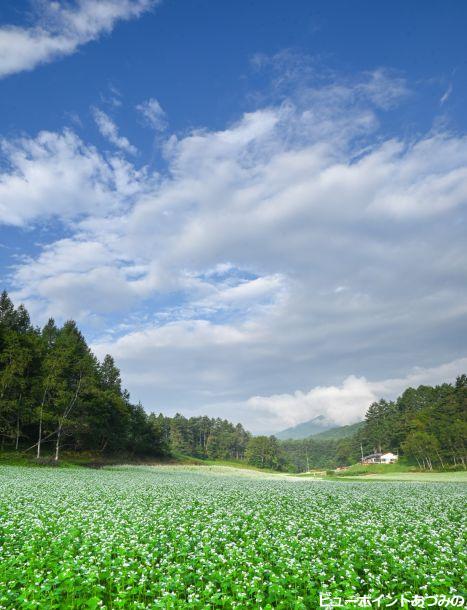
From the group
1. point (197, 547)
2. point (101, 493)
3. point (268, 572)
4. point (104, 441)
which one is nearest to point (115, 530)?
point (197, 547)

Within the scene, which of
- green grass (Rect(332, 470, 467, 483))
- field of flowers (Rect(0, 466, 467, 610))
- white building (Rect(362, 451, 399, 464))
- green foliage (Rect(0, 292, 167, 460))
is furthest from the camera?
white building (Rect(362, 451, 399, 464))

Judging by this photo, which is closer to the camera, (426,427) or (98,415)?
(98,415)

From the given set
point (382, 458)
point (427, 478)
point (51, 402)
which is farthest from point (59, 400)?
point (382, 458)

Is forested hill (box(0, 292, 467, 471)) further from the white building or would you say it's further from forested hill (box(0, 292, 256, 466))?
the white building

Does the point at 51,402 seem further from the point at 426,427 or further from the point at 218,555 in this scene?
the point at 426,427

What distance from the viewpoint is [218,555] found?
35.2 feet

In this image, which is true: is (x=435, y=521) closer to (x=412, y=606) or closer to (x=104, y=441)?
(x=412, y=606)

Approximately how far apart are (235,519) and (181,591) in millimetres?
6685

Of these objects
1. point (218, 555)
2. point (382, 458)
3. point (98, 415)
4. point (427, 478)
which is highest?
point (98, 415)

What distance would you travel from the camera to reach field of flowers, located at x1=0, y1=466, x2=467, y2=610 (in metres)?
8.88

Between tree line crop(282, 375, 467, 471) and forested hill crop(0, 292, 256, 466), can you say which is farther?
tree line crop(282, 375, 467, 471)

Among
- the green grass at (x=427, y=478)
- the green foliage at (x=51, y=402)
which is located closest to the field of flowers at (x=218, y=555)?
the green foliage at (x=51, y=402)

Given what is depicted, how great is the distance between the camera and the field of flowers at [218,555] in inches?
350

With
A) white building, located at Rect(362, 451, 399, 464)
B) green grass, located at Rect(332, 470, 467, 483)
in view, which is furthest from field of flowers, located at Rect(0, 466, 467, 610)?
white building, located at Rect(362, 451, 399, 464)
